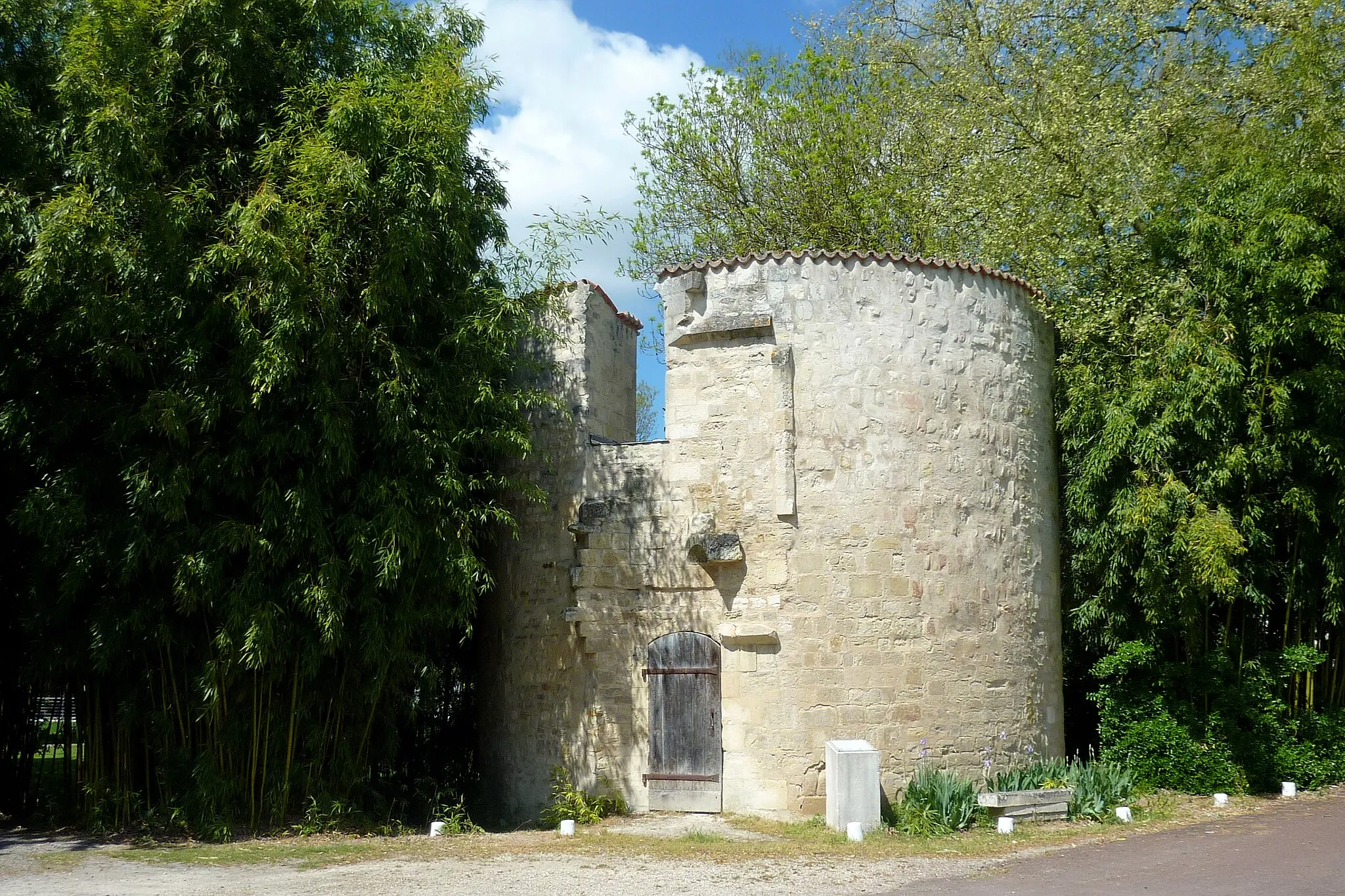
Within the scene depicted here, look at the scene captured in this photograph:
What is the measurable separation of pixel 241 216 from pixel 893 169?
36.7 ft

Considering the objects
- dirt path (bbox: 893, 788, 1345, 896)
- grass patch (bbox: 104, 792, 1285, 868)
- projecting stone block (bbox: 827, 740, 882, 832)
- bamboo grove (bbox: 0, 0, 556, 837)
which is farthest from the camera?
projecting stone block (bbox: 827, 740, 882, 832)

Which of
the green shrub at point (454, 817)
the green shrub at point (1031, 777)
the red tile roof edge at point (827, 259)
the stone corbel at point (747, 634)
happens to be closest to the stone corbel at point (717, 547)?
the stone corbel at point (747, 634)

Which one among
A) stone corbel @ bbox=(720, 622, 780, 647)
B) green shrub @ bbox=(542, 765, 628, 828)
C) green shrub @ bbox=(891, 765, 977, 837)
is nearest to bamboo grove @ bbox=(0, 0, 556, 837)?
green shrub @ bbox=(542, 765, 628, 828)

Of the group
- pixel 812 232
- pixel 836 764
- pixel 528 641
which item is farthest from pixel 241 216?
pixel 812 232

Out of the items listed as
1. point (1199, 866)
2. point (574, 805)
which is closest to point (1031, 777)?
point (1199, 866)

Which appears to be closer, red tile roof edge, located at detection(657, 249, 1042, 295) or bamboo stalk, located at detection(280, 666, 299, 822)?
bamboo stalk, located at detection(280, 666, 299, 822)

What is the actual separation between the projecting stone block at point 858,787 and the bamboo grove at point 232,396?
368 cm

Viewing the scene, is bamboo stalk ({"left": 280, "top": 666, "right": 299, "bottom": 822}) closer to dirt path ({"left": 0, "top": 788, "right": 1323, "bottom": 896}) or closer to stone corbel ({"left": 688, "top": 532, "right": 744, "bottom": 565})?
dirt path ({"left": 0, "top": 788, "right": 1323, "bottom": 896})

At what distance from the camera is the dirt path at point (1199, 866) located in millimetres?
6875

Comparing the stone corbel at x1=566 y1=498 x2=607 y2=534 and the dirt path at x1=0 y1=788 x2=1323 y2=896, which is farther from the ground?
the stone corbel at x1=566 y1=498 x2=607 y2=534

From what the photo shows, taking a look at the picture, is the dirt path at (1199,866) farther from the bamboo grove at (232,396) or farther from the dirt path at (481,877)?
the bamboo grove at (232,396)

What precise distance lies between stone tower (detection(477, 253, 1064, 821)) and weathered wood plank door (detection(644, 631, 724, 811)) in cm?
2

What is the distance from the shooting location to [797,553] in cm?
991

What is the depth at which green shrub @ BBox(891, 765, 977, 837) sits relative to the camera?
894cm
